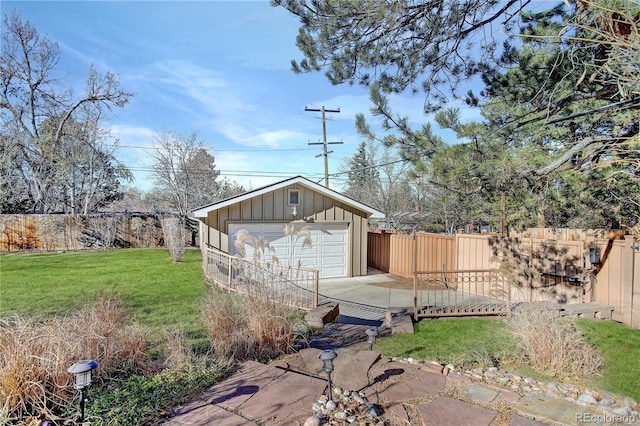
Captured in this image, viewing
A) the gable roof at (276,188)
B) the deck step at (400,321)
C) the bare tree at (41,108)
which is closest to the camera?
the deck step at (400,321)

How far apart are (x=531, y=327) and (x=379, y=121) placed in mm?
3562

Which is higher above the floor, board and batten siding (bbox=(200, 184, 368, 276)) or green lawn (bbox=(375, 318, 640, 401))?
board and batten siding (bbox=(200, 184, 368, 276))

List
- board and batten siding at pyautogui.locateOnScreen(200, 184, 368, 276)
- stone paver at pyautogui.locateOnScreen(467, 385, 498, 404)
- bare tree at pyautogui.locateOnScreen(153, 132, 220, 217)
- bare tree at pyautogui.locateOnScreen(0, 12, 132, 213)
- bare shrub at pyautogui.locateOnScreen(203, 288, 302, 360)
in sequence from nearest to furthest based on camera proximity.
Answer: stone paver at pyautogui.locateOnScreen(467, 385, 498, 404), bare shrub at pyautogui.locateOnScreen(203, 288, 302, 360), board and batten siding at pyautogui.locateOnScreen(200, 184, 368, 276), bare tree at pyautogui.locateOnScreen(0, 12, 132, 213), bare tree at pyautogui.locateOnScreen(153, 132, 220, 217)

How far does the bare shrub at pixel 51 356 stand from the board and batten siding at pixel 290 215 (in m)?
7.58

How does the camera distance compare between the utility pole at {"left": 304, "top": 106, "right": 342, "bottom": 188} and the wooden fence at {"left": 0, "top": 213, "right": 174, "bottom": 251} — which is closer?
the wooden fence at {"left": 0, "top": 213, "right": 174, "bottom": 251}

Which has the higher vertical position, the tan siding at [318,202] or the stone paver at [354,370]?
the tan siding at [318,202]

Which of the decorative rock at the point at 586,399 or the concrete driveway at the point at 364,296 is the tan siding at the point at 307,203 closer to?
the concrete driveway at the point at 364,296

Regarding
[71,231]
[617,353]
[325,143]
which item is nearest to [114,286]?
[617,353]

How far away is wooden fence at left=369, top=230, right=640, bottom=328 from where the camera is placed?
661 cm

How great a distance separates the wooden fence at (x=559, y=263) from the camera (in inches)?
260

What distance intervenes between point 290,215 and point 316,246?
1468 mm

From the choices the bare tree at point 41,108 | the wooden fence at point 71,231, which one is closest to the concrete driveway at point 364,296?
the wooden fence at point 71,231

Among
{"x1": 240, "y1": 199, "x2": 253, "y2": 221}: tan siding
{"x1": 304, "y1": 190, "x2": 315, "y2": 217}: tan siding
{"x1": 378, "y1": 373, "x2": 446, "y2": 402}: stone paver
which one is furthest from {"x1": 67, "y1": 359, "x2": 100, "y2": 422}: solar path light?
{"x1": 304, "y1": 190, "x2": 315, "y2": 217}: tan siding

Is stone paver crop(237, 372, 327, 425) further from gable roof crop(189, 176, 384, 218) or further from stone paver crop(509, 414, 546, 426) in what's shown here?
gable roof crop(189, 176, 384, 218)
